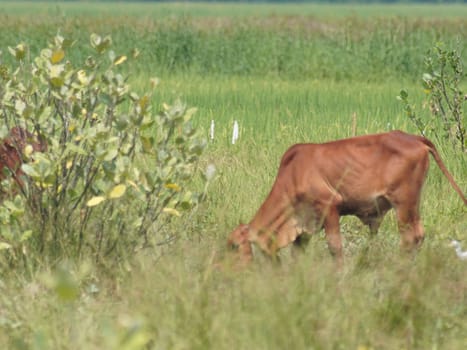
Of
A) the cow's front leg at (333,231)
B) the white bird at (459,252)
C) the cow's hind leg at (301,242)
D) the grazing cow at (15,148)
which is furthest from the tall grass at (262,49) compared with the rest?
the white bird at (459,252)

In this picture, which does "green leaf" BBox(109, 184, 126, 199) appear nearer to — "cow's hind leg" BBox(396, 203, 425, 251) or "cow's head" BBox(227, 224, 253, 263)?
"cow's head" BBox(227, 224, 253, 263)

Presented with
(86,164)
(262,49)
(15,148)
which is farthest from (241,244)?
(262,49)

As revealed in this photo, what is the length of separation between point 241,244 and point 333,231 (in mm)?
660

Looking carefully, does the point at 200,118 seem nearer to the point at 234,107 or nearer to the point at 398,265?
the point at 234,107

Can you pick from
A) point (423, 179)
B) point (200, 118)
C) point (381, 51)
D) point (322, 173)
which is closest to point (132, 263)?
point (322, 173)

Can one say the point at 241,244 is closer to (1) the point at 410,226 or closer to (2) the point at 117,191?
(2) the point at 117,191

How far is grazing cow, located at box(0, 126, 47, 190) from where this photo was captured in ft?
20.4

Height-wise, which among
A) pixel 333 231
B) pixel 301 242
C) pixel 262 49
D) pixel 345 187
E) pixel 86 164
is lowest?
pixel 262 49

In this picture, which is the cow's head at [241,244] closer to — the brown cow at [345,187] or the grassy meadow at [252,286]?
the grassy meadow at [252,286]

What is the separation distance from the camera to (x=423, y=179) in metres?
6.55

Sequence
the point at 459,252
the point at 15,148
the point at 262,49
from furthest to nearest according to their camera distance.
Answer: the point at 262,49, the point at 15,148, the point at 459,252

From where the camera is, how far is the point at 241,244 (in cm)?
609

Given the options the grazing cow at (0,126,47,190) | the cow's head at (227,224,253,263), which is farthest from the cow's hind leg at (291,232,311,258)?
the grazing cow at (0,126,47,190)

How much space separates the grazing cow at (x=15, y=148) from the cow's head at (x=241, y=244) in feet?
3.85
